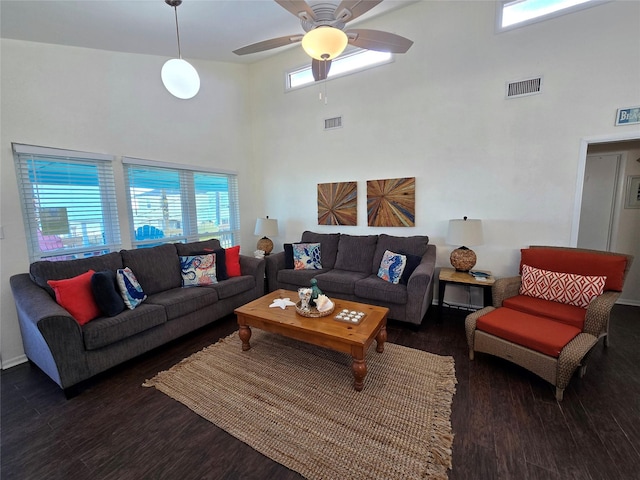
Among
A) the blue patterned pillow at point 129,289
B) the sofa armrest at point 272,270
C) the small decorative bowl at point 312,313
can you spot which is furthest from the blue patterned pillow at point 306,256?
the blue patterned pillow at point 129,289

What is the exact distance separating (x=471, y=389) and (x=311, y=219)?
10.5 feet

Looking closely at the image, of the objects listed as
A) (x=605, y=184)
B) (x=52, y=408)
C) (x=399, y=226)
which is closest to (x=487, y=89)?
(x=399, y=226)

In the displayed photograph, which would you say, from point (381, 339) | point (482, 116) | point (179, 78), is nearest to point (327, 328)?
point (381, 339)

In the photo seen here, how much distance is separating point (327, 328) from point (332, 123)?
3.23 m

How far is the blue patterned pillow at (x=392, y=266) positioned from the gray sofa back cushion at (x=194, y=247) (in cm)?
228

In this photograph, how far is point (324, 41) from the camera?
5.79ft

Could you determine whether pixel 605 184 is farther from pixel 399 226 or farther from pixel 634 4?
pixel 399 226

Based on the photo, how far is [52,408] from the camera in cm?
191

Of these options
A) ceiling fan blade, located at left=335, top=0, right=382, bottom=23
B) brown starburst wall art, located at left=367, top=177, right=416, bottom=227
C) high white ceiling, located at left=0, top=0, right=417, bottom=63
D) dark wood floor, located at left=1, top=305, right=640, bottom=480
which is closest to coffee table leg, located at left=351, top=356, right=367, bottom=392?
dark wood floor, located at left=1, top=305, right=640, bottom=480

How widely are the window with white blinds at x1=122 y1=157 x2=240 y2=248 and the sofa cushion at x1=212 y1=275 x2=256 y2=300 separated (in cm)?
116

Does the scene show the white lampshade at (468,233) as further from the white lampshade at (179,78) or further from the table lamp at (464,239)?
the white lampshade at (179,78)

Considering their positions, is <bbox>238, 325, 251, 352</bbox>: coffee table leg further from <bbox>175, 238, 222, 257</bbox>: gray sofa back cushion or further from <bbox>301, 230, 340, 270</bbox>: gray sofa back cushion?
<bbox>301, 230, 340, 270</bbox>: gray sofa back cushion

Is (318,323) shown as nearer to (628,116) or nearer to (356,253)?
(356,253)

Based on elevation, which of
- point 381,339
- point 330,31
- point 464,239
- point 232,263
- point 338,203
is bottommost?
point 381,339
